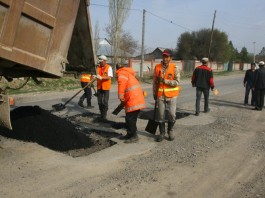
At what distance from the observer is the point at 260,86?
477 inches

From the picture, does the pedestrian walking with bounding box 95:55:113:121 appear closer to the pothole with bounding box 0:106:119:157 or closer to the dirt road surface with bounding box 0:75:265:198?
the dirt road surface with bounding box 0:75:265:198

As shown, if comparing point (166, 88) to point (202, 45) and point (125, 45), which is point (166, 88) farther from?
point (202, 45)

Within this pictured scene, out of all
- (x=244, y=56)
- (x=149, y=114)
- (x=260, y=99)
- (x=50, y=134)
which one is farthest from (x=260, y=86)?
(x=244, y=56)

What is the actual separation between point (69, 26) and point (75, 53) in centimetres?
124

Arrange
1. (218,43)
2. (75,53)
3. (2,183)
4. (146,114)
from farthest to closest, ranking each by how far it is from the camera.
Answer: (218,43), (146,114), (75,53), (2,183)

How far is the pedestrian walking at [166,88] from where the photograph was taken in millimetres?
7027

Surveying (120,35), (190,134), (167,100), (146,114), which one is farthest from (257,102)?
(120,35)

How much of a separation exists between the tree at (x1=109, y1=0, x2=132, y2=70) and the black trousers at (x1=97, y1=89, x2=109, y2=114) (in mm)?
19079

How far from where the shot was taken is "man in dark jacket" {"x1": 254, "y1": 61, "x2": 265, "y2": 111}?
473 inches

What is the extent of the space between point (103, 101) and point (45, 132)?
2.70m

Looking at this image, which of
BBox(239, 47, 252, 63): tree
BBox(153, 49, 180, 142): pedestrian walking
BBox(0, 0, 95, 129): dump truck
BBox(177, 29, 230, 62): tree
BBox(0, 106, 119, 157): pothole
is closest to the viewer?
BBox(0, 0, 95, 129): dump truck

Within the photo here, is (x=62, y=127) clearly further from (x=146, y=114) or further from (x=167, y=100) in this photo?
(x=146, y=114)

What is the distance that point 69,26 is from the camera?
4961mm

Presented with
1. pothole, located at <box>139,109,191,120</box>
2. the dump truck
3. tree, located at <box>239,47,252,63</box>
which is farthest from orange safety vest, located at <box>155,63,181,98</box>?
tree, located at <box>239,47,252,63</box>
